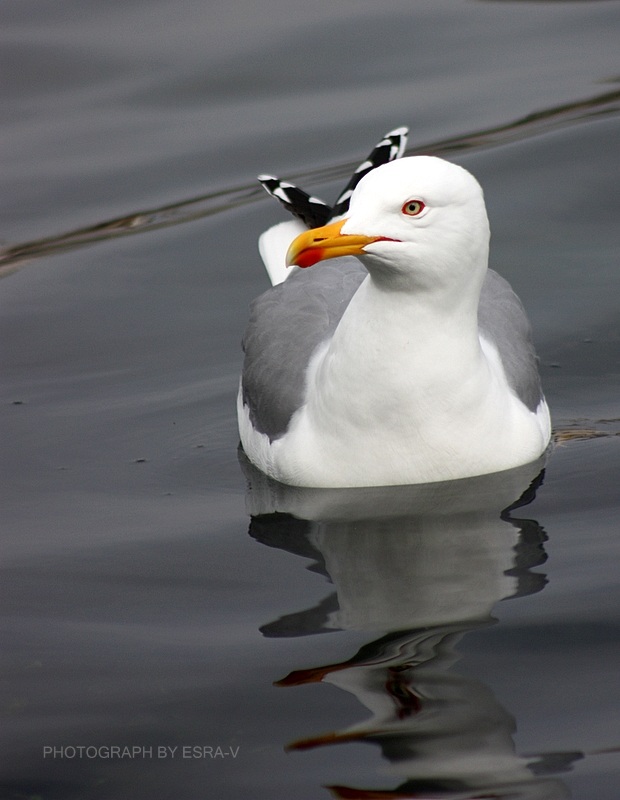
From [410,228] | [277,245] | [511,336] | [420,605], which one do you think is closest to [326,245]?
[410,228]

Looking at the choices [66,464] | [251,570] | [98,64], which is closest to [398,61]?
[98,64]

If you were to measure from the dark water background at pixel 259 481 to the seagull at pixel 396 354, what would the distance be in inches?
6.8

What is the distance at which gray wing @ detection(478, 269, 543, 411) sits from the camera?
6113mm

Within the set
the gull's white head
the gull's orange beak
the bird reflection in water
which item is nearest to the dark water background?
the bird reflection in water

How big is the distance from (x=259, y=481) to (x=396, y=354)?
0.99 metres

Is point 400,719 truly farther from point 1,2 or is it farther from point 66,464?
point 1,2

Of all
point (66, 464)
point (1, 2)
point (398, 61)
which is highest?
point (1, 2)

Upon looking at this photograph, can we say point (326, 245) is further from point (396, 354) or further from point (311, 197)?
point (311, 197)

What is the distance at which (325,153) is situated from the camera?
404 inches

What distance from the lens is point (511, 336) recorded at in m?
6.32

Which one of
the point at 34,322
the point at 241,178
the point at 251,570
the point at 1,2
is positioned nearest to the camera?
the point at 251,570

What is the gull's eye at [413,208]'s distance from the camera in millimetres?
5031

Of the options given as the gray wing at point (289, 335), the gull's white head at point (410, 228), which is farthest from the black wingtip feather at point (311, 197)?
the gull's white head at point (410, 228)

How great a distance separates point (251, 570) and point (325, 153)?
558 centimetres
